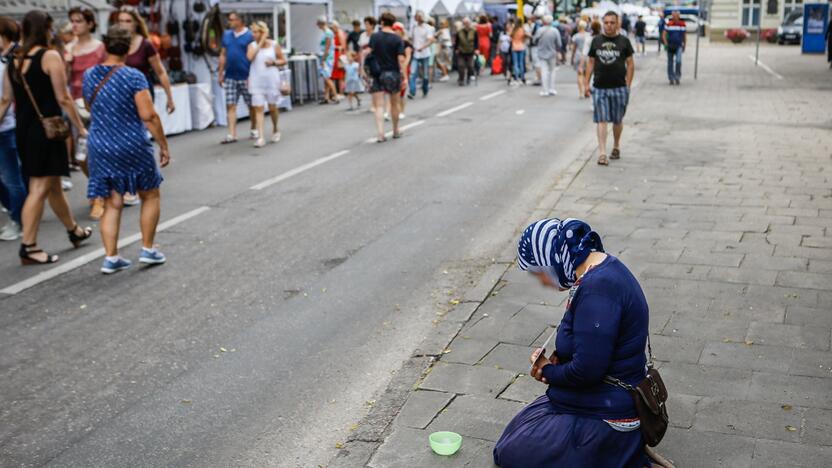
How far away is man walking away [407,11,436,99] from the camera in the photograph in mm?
22328

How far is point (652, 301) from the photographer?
6297 millimetres

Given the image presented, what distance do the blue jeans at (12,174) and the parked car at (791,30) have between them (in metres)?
44.2

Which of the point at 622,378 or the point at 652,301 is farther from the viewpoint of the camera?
the point at 652,301

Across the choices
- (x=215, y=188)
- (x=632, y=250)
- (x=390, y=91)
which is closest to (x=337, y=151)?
(x=390, y=91)

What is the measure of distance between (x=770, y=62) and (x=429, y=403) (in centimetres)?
3176

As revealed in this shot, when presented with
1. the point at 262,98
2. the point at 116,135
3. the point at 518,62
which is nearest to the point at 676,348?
the point at 116,135

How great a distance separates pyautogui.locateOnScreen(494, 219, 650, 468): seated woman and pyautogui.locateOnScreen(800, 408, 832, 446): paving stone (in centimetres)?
90

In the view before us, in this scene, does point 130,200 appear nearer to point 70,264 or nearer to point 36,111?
point 36,111

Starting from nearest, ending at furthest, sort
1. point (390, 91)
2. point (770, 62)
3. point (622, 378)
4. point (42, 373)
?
point (622, 378) → point (42, 373) → point (390, 91) → point (770, 62)

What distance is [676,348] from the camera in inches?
214

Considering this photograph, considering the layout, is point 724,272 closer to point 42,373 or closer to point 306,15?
point 42,373

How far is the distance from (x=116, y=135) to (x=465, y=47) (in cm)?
1782

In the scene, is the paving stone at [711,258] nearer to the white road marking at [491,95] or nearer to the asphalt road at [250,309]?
the asphalt road at [250,309]

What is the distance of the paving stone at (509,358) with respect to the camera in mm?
5263
